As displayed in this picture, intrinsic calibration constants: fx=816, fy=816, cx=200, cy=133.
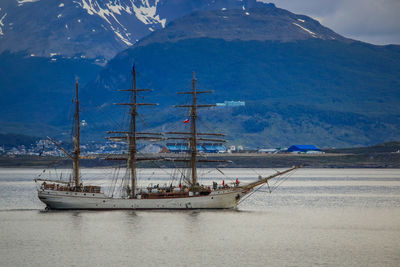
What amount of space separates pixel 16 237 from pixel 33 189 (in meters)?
76.5

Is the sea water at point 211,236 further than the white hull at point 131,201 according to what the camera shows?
No

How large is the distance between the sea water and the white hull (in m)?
2.09

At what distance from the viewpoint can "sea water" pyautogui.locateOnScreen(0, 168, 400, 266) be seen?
6725cm

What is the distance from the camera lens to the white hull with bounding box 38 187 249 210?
10556 centimetres

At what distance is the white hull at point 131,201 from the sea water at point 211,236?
2.09 m

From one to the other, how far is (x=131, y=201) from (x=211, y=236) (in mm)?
27717

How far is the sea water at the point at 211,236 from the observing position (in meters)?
67.2

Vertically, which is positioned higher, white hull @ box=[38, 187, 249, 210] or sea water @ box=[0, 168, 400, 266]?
white hull @ box=[38, 187, 249, 210]

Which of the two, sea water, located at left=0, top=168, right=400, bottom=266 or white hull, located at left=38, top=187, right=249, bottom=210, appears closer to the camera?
sea water, located at left=0, top=168, right=400, bottom=266

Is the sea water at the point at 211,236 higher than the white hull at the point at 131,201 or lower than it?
lower

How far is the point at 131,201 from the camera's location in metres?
106

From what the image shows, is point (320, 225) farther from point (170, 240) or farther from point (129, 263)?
point (129, 263)

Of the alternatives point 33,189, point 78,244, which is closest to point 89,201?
point 78,244

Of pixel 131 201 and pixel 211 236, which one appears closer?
pixel 211 236
